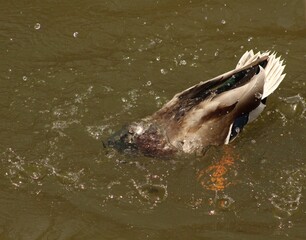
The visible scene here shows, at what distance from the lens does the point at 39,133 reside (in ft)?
20.2

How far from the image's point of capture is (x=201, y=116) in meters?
5.58

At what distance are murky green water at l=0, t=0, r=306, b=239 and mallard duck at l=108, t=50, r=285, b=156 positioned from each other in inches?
6.1

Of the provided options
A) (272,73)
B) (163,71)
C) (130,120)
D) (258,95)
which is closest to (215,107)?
(258,95)

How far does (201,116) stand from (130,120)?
2.93 feet

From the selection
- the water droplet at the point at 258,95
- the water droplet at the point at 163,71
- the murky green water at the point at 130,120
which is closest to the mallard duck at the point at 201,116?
the water droplet at the point at 258,95

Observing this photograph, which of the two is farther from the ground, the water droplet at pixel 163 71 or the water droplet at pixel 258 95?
the water droplet at pixel 163 71

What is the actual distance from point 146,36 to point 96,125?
1.33 metres

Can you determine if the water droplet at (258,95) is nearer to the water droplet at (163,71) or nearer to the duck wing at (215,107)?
the duck wing at (215,107)

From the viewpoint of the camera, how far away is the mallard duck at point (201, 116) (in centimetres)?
557

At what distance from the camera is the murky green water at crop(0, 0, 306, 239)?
5.48 m

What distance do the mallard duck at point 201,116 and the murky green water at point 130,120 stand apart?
155 mm

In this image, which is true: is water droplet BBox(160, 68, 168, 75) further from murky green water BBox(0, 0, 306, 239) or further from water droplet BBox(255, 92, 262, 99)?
water droplet BBox(255, 92, 262, 99)

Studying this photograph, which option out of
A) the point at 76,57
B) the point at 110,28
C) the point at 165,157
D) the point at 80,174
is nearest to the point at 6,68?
the point at 76,57

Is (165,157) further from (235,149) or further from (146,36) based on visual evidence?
(146,36)
